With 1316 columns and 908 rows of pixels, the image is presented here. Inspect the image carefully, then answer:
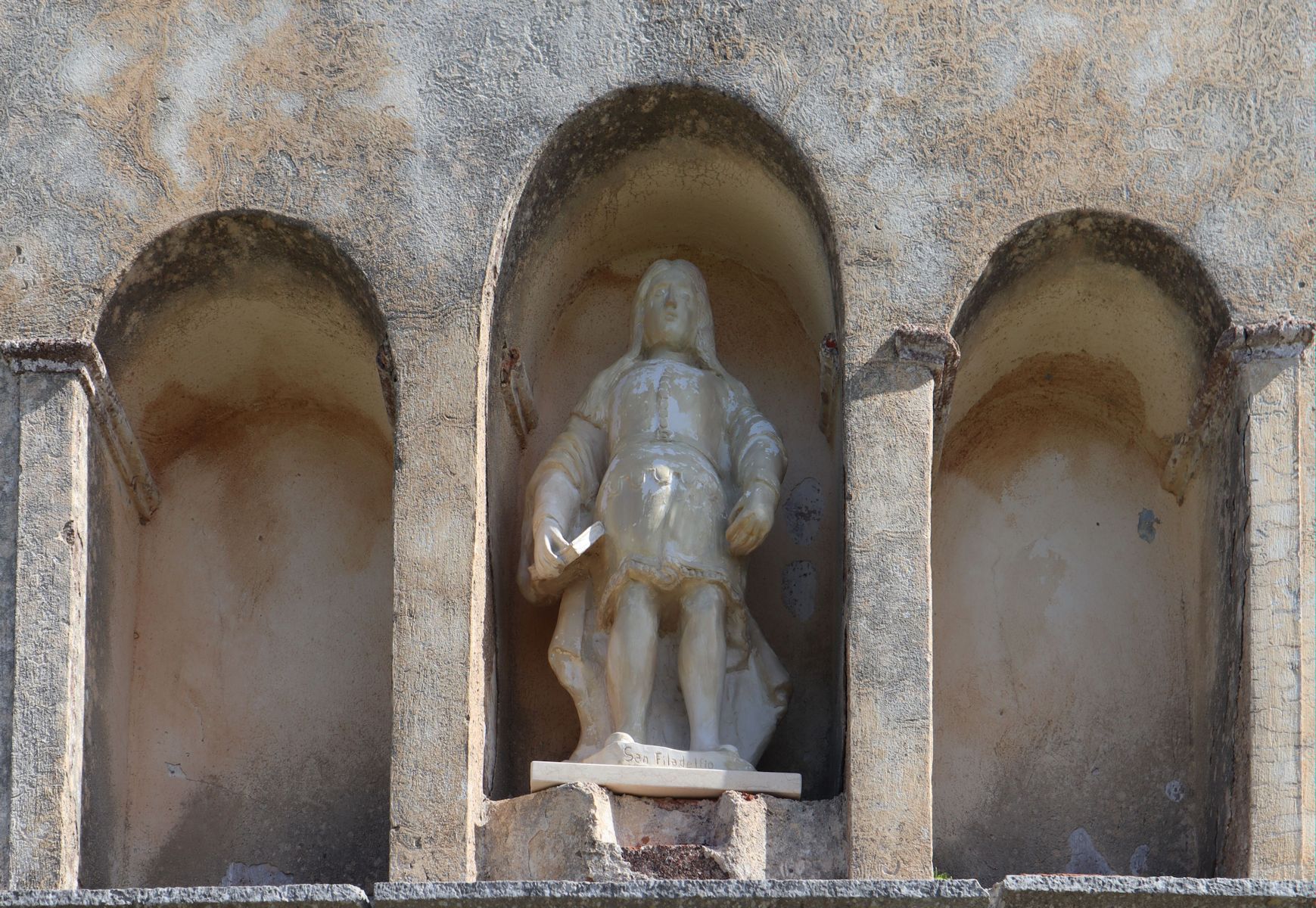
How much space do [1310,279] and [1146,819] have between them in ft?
6.72

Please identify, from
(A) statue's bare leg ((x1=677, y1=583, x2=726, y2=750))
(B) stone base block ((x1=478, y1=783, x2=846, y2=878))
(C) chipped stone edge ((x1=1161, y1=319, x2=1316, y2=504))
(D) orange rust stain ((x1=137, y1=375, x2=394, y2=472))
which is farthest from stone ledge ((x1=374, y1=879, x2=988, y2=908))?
(D) orange rust stain ((x1=137, y1=375, x2=394, y2=472))

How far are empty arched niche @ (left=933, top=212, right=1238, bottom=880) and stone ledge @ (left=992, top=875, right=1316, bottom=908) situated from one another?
1136 millimetres

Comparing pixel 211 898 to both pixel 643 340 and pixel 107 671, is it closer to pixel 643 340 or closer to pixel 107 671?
pixel 107 671

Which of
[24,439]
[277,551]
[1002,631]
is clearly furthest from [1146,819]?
[24,439]

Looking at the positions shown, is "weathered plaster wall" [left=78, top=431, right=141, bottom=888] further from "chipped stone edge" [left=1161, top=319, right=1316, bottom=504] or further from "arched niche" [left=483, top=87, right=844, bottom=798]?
"chipped stone edge" [left=1161, top=319, right=1316, bottom=504]

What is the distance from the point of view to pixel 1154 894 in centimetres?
877

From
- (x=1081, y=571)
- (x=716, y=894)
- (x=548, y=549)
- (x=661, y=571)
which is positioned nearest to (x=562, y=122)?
(x=548, y=549)

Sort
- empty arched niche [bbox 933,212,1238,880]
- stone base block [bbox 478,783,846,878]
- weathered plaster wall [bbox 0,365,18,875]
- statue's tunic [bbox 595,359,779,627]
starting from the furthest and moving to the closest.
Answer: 1. empty arched niche [bbox 933,212,1238,880]
2. statue's tunic [bbox 595,359,779,627]
3. weathered plaster wall [bbox 0,365,18,875]
4. stone base block [bbox 478,783,846,878]

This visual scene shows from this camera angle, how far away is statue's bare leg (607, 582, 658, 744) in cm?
1000

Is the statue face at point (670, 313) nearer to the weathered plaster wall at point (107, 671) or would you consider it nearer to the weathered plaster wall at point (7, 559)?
the weathered plaster wall at point (107, 671)

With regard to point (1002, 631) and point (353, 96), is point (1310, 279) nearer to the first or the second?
point (1002, 631)

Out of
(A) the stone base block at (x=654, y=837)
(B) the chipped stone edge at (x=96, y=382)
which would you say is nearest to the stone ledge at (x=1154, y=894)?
(A) the stone base block at (x=654, y=837)

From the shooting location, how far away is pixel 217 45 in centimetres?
1055

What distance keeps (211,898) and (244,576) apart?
2.27 metres
